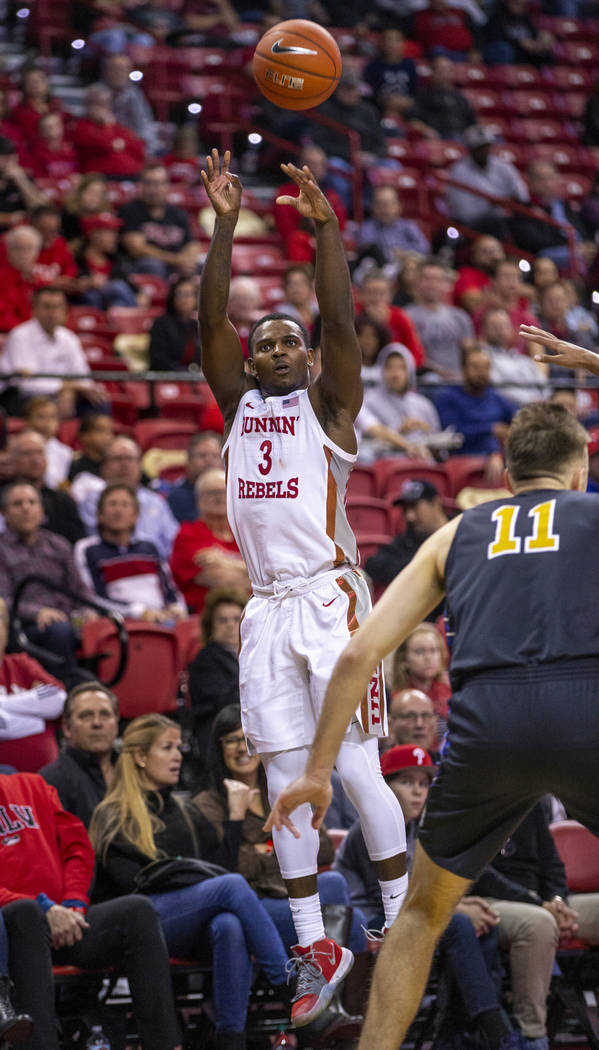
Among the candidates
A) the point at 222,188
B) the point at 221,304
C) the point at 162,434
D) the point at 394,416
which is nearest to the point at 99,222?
the point at 162,434

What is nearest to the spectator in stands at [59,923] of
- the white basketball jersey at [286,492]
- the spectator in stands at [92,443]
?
the white basketball jersey at [286,492]

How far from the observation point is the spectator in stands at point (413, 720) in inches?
301

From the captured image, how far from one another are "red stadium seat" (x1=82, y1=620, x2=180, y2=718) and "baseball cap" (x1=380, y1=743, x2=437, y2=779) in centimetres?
173

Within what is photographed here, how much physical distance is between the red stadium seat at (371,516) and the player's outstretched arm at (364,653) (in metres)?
6.02

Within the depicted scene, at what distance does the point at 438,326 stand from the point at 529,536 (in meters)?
9.69

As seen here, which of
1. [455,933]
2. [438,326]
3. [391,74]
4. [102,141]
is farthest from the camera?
[391,74]

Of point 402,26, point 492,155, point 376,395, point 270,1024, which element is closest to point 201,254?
point 376,395

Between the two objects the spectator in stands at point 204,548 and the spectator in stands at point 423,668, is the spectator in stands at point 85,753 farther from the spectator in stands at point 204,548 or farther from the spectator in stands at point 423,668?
the spectator in stands at point 204,548

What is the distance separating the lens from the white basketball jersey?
5.38 meters

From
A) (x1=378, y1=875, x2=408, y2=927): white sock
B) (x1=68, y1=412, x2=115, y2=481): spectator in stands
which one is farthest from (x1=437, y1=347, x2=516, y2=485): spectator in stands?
(x1=378, y1=875, x2=408, y2=927): white sock

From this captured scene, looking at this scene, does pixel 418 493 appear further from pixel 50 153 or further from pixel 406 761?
pixel 50 153

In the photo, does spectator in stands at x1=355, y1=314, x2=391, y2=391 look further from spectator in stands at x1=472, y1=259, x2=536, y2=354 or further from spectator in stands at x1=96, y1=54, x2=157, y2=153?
spectator in stands at x1=96, y1=54, x2=157, y2=153

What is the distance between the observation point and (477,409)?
12000 mm

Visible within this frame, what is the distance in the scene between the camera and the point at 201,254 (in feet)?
47.2
